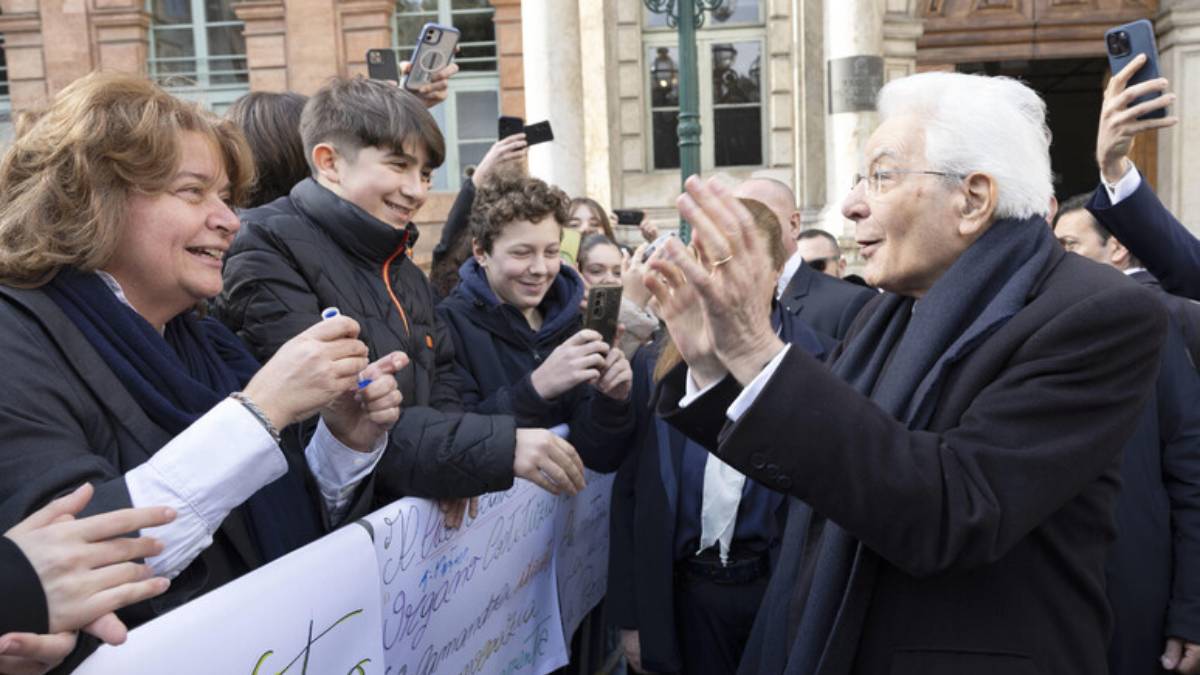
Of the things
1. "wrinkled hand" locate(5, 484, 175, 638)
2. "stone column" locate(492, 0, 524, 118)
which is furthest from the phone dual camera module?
"stone column" locate(492, 0, 524, 118)

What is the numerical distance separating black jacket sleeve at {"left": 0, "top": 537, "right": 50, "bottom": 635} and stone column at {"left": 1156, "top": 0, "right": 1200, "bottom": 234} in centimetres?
1095

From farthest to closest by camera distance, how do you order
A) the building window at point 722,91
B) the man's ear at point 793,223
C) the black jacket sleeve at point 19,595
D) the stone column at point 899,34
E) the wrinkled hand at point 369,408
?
the building window at point 722,91, the stone column at point 899,34, the man's ear at point 793,223, the wrinkled hand at point 369,408, the black jacket sleeve at point 19,595

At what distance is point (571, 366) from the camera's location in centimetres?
300

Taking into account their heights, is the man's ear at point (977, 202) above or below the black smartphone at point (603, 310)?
above

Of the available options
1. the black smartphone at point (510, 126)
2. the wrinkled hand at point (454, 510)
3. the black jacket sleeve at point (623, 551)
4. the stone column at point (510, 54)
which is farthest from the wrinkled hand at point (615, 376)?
the stone column at point (510, 54)

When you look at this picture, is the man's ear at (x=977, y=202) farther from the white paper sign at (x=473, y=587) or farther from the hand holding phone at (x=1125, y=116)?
the white paper sign at (x=473, y=587)

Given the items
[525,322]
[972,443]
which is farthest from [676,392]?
[525,322]

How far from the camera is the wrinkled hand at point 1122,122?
9.47 feet

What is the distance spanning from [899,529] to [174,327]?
1.52 metres

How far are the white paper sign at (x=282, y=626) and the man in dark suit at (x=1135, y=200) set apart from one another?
2.27 metres

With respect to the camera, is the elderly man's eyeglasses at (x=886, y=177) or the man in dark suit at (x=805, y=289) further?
the man in dark suit at (x=805, y=289)

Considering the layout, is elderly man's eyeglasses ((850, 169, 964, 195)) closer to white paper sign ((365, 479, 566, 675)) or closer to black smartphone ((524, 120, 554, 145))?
white paper sign ((365, 479, 566, 675))

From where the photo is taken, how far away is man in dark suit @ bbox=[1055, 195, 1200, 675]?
3.09 metres

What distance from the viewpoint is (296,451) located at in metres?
2.37
